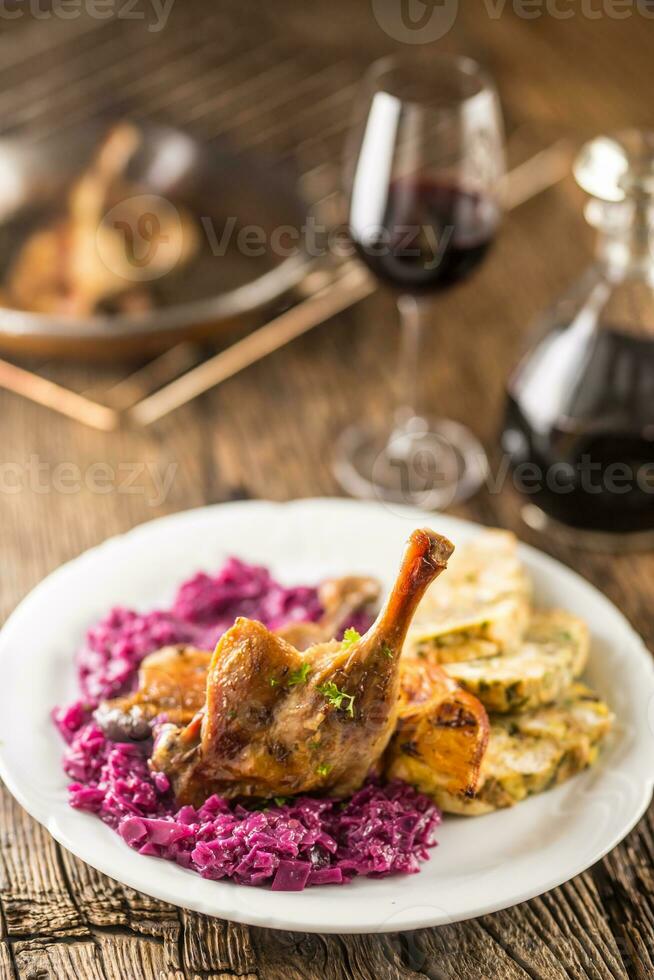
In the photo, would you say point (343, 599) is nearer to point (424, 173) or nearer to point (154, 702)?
point (154, 702)

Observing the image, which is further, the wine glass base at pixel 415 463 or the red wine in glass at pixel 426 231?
the wine glass base at pixel 415 463

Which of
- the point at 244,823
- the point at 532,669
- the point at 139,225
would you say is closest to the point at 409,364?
the point at 139,225

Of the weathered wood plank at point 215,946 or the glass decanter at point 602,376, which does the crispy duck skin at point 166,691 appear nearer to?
the weathered wood plank at point 215,946

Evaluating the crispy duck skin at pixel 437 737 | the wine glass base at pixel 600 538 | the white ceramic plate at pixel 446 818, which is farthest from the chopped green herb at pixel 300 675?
the wine glass base at pixel 600 538

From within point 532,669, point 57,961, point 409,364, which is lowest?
point 409,364

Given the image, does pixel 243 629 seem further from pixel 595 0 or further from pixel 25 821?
pixel 595 0

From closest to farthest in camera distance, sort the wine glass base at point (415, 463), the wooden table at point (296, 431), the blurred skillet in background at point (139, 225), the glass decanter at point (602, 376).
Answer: the wooden table at point (296, 431)
the glass decanter at point (602, 376)
the wine glass base at point (415, 463)
the blurred skillet in background at point (139, 225)

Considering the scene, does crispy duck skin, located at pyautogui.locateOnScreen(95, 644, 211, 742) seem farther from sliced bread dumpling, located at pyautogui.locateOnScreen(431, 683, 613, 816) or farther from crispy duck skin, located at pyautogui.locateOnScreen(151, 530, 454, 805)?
sliced bread dumpling, located at pyautogui.locateOnScreen(431, 683, 613, 816)
